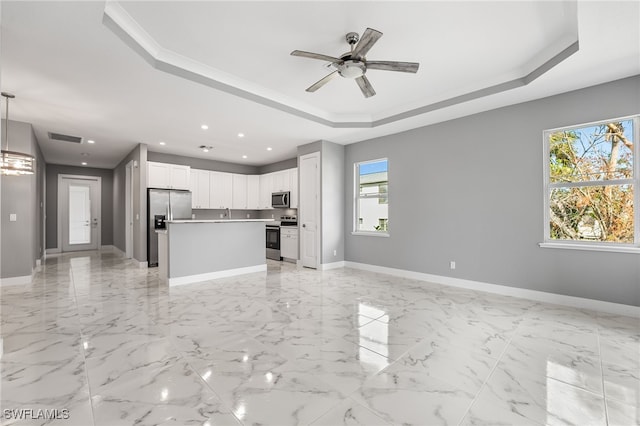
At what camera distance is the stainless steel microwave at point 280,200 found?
7.43 meters

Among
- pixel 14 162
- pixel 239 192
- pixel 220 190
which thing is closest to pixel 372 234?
pixel 239 192

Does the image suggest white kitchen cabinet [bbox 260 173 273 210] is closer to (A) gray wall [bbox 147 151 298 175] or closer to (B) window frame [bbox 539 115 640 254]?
(A) gray wall [bbox 147 151 298 175]

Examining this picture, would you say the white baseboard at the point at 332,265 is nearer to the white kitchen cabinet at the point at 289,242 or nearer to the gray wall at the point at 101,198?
the white kitchen cabinet at the point at 289,242

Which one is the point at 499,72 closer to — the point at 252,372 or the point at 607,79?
the point at 607,79

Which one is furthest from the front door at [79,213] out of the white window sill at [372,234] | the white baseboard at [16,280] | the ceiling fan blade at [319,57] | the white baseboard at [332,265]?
the ceiling fan blade at [319,57]

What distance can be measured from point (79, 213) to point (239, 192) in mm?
5299

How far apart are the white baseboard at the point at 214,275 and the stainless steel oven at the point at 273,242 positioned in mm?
1357

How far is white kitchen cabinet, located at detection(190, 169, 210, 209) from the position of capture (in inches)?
289

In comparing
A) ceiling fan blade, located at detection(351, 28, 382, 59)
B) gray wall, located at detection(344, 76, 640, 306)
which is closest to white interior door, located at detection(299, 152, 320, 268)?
gray wall, located at detection(344, 76, 640, 306)

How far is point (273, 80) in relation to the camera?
366 cm

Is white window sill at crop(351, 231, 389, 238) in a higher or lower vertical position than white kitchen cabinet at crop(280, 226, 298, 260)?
higher

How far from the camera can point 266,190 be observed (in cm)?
826

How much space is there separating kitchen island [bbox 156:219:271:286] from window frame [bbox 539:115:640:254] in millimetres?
4786

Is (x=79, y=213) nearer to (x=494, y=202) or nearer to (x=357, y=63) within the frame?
(x=357, y=63)
